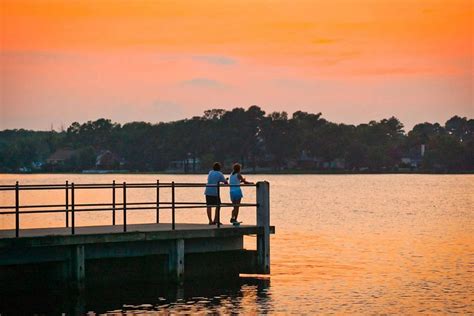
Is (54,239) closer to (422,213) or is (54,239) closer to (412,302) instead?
(412,302)

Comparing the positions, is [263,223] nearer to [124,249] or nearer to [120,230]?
[120,230]

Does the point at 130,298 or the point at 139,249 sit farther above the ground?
the point at 139,249

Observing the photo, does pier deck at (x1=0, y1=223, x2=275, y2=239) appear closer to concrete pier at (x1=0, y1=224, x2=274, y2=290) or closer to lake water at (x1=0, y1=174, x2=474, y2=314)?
concrete pier at (x1=0, y1=224, x2=274, y2=290)

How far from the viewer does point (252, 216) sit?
83000 mm

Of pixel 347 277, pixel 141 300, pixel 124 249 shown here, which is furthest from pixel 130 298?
pixel 347 277

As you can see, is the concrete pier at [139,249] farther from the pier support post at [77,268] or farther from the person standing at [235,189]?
the person standing at [235,189]

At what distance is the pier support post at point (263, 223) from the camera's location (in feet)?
112

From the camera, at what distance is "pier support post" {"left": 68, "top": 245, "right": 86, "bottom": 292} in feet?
100

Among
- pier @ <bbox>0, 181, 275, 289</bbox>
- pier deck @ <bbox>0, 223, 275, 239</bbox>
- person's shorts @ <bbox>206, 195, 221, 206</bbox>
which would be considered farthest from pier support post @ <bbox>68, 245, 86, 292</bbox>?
person's shorts @ <bbox>206, 195, 221, 206</bbox>

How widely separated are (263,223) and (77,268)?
6.36 metres

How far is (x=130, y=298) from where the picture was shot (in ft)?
104

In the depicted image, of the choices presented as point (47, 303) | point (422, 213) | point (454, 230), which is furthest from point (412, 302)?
point (422, 213)

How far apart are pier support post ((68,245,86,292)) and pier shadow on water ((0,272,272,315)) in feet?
0.63

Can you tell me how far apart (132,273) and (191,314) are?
355 centimetres
